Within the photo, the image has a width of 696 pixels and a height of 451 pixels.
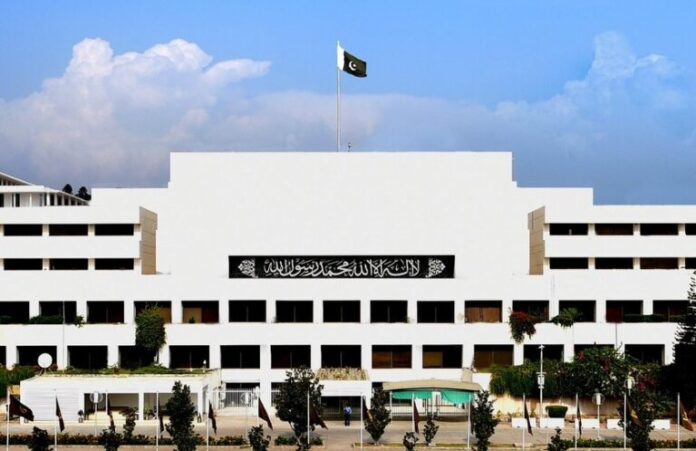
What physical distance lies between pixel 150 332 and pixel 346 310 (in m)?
10.6

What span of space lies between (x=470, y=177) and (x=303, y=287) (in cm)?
1173

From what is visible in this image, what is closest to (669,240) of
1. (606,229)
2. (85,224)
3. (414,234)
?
(606,229)

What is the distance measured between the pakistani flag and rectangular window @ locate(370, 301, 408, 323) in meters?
14.7

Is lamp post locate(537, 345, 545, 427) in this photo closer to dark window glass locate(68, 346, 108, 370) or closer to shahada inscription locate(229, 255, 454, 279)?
shahada inscription locate(229, 255, 454, 279)

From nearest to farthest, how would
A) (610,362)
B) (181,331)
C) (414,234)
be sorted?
(610,362) → (181,331) → (414,234)

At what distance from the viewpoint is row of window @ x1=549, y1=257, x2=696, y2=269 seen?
188 ft

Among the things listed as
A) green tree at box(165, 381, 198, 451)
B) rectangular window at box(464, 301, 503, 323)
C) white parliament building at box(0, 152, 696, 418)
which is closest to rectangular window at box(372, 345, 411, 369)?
white parliament building at box(0, 152, 696, 418)

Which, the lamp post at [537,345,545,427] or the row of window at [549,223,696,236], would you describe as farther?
the row of window at [549,223,696,236]

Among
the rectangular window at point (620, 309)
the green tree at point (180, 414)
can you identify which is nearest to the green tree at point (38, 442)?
the green tree at point (180, 414)

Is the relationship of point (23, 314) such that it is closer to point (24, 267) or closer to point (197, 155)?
point (24, 267)

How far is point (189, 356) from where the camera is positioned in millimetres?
53469

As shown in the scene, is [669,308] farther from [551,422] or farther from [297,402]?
[297,402]

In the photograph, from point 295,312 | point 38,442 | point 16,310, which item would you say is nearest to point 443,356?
point 295,312

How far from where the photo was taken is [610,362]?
156ft
